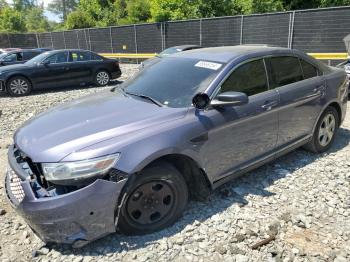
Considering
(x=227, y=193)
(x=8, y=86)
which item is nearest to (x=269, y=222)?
(x=227, y=193)

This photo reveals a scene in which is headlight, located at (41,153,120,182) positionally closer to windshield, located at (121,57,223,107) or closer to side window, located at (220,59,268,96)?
windshield, located at (121,57,223,107)

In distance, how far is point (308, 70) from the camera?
15.8ft

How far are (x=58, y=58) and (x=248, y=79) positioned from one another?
9.34 metres

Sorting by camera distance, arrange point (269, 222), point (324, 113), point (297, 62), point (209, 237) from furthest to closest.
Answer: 1. point (324, 113)
2. point (297, 62)
3. point (269, 222)
4. point (209, 237)

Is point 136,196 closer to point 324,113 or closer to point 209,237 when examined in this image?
point 209,237

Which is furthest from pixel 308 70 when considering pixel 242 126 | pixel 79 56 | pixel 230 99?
pixel 79 56

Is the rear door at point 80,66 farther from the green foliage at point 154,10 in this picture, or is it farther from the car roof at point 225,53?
the green foliage at point 154,10

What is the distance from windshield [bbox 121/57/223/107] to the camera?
3645 millimetres

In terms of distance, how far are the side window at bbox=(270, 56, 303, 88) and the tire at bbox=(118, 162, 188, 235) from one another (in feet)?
6.01

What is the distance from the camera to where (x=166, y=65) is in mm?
4230

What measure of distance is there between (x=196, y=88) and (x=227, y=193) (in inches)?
50.9

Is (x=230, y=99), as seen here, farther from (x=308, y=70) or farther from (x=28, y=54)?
(x=28, y=54)

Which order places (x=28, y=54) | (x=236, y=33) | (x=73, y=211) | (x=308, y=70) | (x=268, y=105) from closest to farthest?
(x=73, y=211) < (x=268, y=105) < (x=308, y=70) < (x=28, y=54) < (x=236, y=33)

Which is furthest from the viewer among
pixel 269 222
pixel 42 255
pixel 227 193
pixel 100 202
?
pixel 227 193
